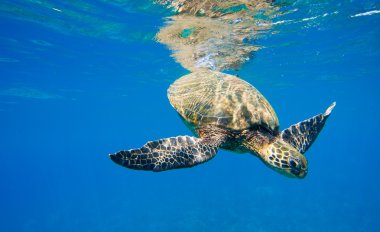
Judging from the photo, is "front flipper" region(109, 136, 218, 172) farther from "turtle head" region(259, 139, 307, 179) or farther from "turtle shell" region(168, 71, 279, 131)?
"turtle head" region(259, 139, 307, 179)

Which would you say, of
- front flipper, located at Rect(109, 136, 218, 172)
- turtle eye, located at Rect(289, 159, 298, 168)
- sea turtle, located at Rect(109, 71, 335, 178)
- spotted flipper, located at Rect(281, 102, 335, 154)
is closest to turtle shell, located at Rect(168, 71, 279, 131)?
sea turtle, located at Rect(109, 71, 335, 178)

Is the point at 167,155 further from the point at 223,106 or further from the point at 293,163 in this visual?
the point at 293,163

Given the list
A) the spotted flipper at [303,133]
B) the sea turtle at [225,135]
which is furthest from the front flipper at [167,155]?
the spotted flipper at [303,133]

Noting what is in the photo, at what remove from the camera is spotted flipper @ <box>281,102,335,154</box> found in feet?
19.3

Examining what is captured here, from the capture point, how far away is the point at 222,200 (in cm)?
3008

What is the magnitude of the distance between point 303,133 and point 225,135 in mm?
1865

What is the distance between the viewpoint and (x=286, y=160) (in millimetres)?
4617

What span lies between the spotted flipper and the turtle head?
36.2 inches

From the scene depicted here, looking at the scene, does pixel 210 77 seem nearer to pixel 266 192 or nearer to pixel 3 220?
pixel 266 192

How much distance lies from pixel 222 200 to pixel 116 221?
1214cm

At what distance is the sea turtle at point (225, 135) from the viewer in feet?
14.9

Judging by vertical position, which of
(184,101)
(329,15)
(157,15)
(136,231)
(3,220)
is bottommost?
(3,220)

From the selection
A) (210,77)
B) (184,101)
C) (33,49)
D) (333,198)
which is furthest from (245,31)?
(333,198)

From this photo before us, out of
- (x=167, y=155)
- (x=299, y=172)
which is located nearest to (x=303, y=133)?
(x=299, y=172)
